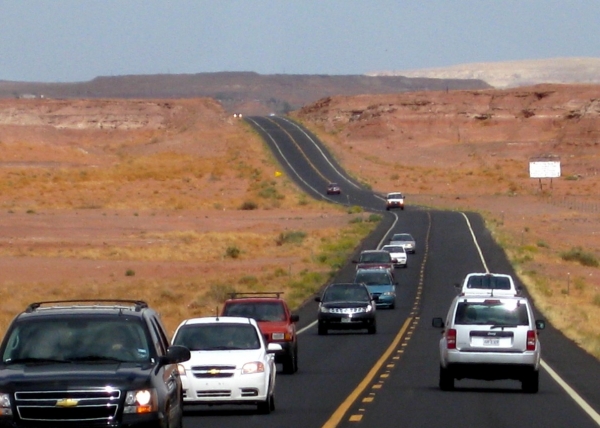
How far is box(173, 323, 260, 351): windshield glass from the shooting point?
17594 mm

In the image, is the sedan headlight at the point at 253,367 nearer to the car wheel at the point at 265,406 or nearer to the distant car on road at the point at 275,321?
the car wheel at the point at 265,406

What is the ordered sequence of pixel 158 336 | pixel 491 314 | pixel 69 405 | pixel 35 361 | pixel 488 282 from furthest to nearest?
pixel 488 282
pixel 491 314
pixel 158 336
pixel 35 361
pixel 69 405

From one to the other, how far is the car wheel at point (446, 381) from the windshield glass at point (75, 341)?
9.57 meters

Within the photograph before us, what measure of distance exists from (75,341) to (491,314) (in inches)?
404

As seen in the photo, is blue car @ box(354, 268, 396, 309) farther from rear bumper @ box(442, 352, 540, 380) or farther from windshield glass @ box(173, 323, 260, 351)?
windshield glass @ box(173, 323, 260, 351)

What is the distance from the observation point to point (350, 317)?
114ft

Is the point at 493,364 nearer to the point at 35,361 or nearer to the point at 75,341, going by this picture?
the point at 75,341

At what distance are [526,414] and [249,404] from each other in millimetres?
4029

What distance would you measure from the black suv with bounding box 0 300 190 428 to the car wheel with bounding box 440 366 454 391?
334 inches

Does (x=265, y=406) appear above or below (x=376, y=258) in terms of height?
above

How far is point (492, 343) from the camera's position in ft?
65.6

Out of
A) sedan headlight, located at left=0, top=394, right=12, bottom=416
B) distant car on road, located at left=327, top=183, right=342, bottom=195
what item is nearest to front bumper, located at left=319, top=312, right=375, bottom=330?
sedan headlight, located at left=0, top=394, right=12, bottom=416

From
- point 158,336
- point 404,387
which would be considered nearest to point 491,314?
point 404,387

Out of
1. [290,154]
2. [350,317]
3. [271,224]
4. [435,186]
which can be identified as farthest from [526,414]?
[290,154]
